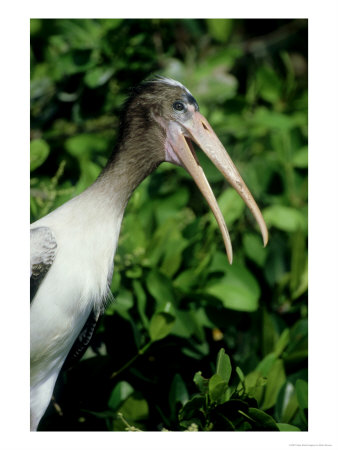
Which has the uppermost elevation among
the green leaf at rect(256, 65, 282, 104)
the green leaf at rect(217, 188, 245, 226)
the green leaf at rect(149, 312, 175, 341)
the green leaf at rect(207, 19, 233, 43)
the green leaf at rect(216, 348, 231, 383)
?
the green leaf at rect(207, 19, 233, 43)

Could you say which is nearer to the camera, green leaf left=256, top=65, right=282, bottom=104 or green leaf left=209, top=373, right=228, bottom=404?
green leaf left=209, top=373, right=228, bottom=404

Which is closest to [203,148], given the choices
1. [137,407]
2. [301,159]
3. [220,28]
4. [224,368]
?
[224,368]

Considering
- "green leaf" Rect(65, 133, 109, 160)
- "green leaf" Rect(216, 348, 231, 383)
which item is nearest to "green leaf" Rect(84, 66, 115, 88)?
"green leaf" Rect(65, 133, 109, 160)

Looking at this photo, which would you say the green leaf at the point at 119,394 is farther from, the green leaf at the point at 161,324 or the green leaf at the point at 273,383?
the green leaf at the point at 273,383

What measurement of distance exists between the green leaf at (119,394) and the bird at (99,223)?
22 cm

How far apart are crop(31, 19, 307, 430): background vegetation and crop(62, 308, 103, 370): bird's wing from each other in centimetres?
6

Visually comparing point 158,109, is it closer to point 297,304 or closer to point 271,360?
point 271,360

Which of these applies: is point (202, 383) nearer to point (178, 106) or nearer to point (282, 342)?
point (282, 342)

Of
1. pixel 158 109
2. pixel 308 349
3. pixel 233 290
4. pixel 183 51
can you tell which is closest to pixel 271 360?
pixel 308 349

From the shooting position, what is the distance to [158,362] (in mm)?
2195

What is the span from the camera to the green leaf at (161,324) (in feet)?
6.30

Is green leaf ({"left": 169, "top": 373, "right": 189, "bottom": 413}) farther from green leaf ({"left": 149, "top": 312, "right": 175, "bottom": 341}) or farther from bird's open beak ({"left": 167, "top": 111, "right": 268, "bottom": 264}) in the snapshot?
bird's open beak ({"left": 167, "top": 111, "right": 268, "bottom": 264})

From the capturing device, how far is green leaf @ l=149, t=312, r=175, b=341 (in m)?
1.92

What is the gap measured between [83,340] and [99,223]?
1.38 feet
